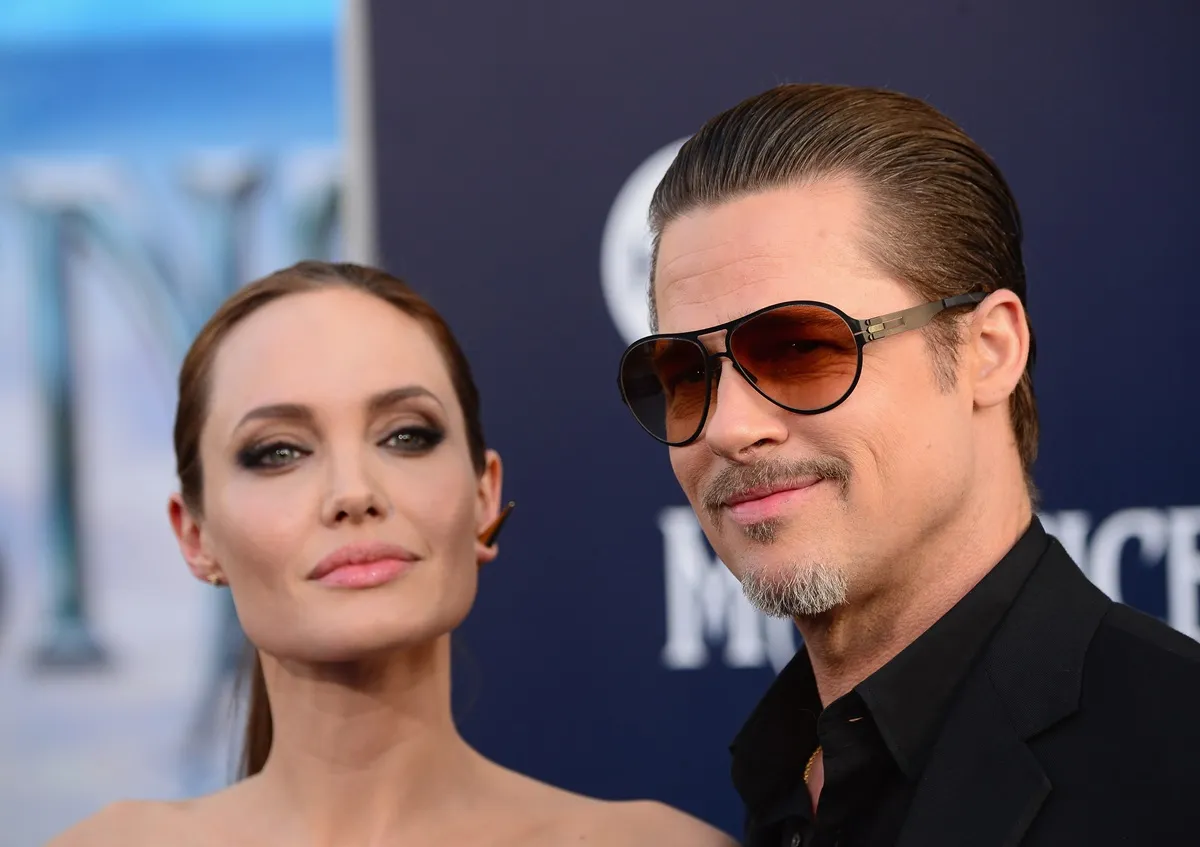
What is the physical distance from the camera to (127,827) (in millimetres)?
2461

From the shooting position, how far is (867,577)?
1.77m

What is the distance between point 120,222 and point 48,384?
1.69 feet

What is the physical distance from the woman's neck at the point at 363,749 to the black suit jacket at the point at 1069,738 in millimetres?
1019

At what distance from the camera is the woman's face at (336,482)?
2.23 m

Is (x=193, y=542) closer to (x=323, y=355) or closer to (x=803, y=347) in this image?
(x=323, y=355)

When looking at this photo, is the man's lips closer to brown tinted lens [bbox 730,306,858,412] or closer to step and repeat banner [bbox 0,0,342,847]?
brown tinted lens [bbox 730,306,858,412]

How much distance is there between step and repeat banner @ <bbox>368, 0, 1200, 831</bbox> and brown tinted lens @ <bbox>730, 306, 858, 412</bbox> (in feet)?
3.90

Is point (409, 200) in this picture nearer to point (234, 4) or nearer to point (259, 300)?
point (259, 300)

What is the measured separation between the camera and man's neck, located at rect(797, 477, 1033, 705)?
1804 mm

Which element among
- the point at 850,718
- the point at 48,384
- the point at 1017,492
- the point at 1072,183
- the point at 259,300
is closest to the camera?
the point at 850,718

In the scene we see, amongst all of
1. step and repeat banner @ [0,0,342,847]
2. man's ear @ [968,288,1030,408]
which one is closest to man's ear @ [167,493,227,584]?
man's ear @ [968,288,1030,408]

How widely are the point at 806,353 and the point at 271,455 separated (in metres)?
0.98

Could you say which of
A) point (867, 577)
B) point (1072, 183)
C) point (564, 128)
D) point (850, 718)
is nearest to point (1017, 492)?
point (867, 577)

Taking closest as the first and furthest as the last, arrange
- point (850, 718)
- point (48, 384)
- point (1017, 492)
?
point (850, 718) < point (1017, 492) < point (48, 384)
